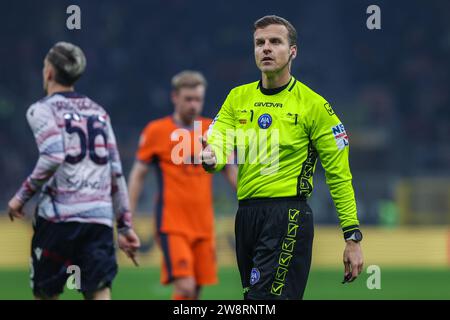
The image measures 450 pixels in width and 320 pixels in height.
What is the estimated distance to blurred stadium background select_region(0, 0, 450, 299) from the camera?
19.9 metres

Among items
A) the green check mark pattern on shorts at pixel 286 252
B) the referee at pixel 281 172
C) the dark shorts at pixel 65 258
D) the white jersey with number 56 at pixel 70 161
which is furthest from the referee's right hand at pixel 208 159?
the dark shorts at pixel 65 258

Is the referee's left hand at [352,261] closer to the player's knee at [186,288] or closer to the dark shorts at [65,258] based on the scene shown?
the dark shorts at [65,258]

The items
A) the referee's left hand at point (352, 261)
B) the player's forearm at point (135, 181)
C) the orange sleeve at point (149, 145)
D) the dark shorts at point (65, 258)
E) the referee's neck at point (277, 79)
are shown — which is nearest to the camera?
the referee's left hand at point (352, 261)

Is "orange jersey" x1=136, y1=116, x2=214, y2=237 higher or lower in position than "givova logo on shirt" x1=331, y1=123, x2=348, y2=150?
lower

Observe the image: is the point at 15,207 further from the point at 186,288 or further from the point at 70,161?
the point at 186,288

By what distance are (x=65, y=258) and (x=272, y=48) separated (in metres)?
2.05

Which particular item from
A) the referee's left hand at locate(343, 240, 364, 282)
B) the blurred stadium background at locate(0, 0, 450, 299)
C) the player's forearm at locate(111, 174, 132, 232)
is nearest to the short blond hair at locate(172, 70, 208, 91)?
the player's forearm at locate(111, 174, 132, 232)

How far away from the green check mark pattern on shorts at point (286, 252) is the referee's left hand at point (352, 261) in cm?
31

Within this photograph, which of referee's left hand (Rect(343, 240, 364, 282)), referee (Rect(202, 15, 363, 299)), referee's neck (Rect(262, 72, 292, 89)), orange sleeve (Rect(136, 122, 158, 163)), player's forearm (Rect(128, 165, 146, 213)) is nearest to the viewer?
referee's left hand (Rect(343, 240, 364, 282))

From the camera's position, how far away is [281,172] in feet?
17.9

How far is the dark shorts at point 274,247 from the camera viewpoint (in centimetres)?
535

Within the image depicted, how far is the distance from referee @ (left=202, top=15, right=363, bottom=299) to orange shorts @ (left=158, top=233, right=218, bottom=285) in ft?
10.7

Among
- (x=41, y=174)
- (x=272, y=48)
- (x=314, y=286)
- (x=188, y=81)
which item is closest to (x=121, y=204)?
(x=41, y=174)

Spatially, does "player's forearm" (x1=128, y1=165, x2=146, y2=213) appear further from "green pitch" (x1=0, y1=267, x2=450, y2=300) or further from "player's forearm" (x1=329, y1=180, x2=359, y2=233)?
"player's forearm" (x1=329, y1=180, x2=359, y2=233)
